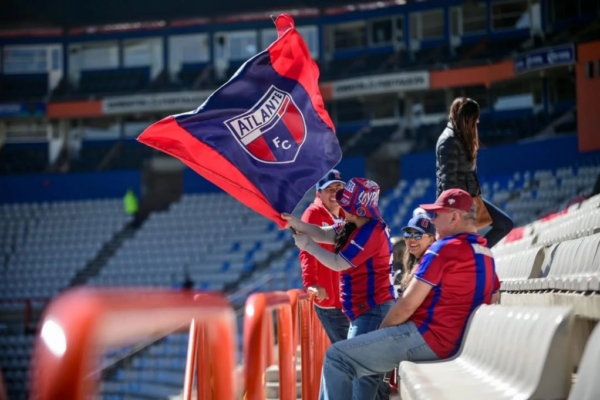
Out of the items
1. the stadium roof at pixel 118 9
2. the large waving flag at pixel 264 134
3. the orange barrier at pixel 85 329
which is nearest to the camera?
the orange barrier at pixel 85 329

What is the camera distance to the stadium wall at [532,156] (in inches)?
894

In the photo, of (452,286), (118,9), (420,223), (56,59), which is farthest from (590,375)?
(56,59)

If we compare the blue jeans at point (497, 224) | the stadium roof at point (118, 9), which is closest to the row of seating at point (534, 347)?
the blue jeans at point (497, 224)

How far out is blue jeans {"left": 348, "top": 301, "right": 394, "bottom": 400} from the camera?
4.79 metres

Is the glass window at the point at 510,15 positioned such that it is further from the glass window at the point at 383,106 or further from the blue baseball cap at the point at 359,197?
the blue baseball cap at the point at 359,197

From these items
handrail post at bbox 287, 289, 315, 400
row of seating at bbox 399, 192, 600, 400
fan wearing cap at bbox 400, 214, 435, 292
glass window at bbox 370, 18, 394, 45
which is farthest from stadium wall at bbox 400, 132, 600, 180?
row of seating at bbox 399, 192, 600, 400

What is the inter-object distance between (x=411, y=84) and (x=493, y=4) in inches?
145

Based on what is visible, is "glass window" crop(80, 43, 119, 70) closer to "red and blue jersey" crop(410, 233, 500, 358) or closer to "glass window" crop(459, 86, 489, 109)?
"glass window" crop(459, 86, 489, 109)

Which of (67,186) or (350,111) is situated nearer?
(67,186)

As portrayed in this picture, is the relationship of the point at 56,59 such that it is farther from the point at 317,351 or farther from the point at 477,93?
the point at 317,351

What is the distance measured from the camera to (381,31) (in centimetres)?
3064

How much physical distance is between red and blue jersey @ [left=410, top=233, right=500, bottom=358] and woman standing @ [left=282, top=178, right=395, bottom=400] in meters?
0.82

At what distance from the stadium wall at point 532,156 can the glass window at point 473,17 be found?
19.0ft

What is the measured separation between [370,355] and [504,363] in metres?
1.19
